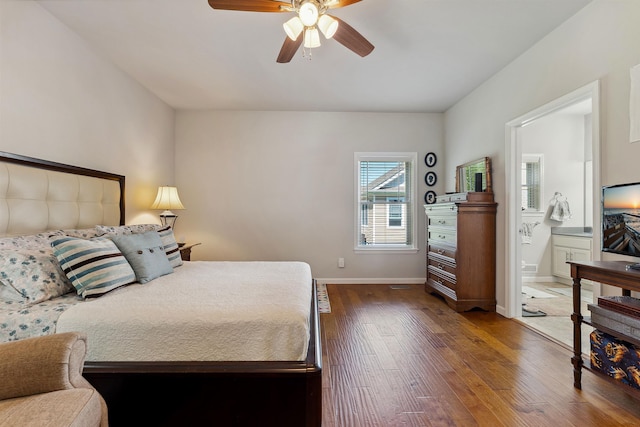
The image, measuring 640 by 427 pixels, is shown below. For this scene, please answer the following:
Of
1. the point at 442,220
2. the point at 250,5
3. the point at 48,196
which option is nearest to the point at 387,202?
the point at 442,220

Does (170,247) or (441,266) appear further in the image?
(441,266)

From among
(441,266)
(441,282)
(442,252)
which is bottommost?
(441,282)

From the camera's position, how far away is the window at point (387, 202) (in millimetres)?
4789

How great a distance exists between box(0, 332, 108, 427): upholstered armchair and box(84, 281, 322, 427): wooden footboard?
272 mm

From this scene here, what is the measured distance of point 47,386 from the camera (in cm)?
107

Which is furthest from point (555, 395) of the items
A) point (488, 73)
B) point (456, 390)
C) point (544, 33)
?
point (488, 73)

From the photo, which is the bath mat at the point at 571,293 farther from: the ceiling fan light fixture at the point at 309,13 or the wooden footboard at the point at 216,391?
the ceiling fan light fixture at the point at 309,13

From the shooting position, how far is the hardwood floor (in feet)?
5.54

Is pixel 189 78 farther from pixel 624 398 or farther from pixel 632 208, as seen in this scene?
pixel 624 398

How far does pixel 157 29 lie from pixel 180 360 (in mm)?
2565

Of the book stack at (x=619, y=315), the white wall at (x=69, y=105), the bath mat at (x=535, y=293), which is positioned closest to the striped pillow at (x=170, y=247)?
the white wall at (x=69, y=105)

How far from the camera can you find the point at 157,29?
8.41 ft

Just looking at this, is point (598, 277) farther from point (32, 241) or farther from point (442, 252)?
point (32, 241)

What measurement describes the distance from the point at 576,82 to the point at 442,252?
213 centimetres
